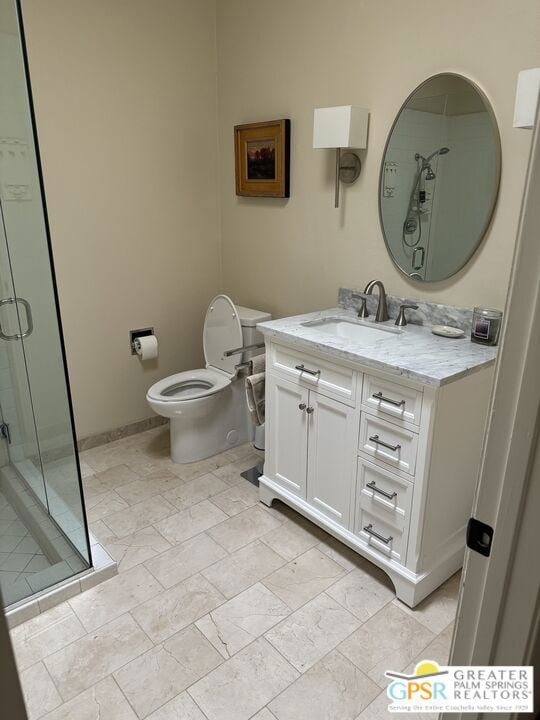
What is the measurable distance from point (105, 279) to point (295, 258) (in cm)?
111

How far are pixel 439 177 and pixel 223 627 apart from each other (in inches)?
78.6

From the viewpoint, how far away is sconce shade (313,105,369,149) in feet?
7.56

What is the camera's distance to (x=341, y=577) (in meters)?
2.12

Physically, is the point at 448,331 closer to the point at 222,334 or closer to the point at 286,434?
the point at 286,434

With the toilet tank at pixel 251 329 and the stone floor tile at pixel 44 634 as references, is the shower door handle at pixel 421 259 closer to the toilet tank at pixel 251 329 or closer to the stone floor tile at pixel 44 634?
the toilet tank at pixel 251 329

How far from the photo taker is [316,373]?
215cm

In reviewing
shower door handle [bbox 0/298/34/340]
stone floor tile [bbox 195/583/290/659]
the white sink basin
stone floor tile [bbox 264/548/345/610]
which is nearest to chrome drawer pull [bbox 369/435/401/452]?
the white sink basin

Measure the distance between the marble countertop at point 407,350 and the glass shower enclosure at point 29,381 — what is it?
940 mm

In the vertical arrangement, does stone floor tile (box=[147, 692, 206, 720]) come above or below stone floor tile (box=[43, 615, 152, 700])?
above

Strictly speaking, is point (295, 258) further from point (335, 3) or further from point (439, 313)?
point (335, 3)

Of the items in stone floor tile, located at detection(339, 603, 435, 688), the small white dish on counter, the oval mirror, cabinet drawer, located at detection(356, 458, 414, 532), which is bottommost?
stone floor tile, located at detection(339, 603, 435, 688)

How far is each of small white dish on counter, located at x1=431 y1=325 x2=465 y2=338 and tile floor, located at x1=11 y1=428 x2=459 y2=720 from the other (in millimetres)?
1021

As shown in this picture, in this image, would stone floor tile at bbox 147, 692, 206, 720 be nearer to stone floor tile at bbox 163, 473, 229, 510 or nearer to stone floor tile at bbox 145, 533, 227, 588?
stone floor tile at bbox 145, 533, 227, 588

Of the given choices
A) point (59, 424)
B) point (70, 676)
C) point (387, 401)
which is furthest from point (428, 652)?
point (59, 424)
